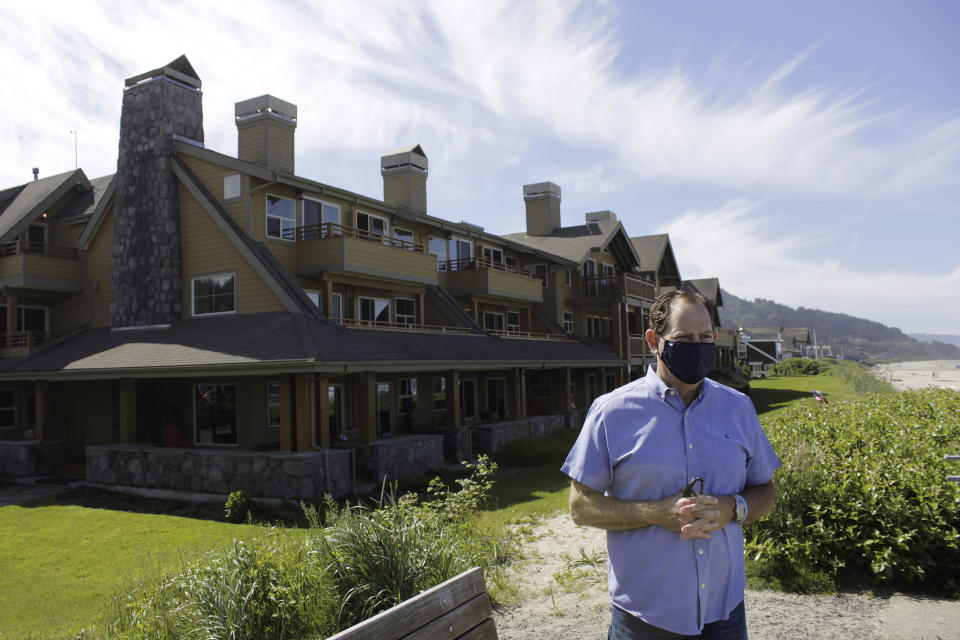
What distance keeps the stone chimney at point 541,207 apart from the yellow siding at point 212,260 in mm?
20971

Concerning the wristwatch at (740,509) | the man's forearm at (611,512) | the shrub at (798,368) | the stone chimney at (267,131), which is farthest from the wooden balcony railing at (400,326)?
the shrub at (798,368)

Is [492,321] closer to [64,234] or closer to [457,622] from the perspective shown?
[64,234]

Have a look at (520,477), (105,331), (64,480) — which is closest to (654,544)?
(520,477)

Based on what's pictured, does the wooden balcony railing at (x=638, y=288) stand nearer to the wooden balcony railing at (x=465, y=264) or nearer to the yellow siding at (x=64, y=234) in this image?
the wooden balcony railing at (x=465, y=264)

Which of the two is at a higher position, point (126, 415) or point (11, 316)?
point (11, 316)

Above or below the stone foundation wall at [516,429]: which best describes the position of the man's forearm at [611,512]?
above

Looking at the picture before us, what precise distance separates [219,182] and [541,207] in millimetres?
21151

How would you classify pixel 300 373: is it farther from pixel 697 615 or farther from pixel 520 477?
pixel 697 615

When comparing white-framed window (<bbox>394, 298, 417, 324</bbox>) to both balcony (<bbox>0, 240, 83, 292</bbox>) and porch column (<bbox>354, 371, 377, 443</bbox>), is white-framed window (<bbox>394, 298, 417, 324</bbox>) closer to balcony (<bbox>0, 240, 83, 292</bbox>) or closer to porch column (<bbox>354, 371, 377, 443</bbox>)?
porch column (<bbox>354, 371, 377, 443</bbox>)

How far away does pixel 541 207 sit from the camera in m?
37.4

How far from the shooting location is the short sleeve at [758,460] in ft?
10.9

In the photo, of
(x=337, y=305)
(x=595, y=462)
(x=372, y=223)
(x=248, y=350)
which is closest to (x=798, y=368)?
(x=372, y=223)

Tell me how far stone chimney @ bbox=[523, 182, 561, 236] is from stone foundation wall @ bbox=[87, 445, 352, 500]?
78.9 ft

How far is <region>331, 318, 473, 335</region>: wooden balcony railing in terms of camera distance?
64.9 ft
